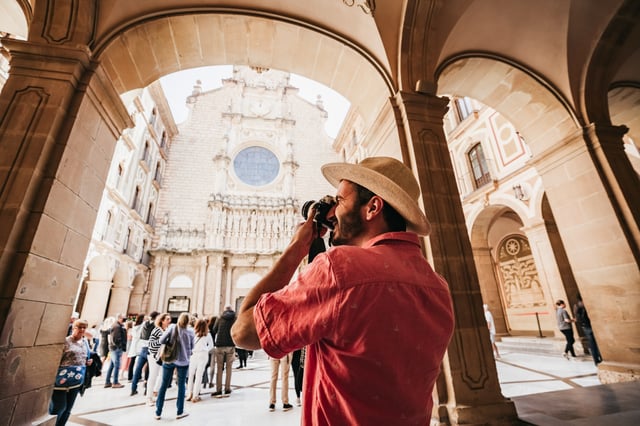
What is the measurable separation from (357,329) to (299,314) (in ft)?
0.50

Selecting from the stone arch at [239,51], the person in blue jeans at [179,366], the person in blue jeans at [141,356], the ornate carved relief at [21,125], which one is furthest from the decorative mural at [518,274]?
the ornate carved relief at [21,125]

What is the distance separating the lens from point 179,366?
4066mm

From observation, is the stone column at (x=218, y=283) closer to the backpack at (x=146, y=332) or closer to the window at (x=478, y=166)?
the backpack at (x=146, y=332)

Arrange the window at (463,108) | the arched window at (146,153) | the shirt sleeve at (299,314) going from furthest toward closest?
the arched window at (146,153), the window at (463,108), the shirt sleeve at (299,314)

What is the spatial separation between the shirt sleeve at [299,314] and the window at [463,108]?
12.7 metres

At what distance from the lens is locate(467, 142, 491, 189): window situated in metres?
10.5

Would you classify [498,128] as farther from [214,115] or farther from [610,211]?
[214,115]

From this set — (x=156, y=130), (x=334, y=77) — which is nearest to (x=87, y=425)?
(x=334, y=77)

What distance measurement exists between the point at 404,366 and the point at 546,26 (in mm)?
5733

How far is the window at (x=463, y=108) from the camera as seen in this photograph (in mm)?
11422

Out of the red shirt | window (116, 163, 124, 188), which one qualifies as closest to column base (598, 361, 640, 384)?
the red shirt

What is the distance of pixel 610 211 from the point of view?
3.88m

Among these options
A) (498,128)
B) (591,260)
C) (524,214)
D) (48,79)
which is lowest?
(591,260)

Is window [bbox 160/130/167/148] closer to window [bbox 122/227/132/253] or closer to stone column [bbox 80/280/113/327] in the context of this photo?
window [bbox 122/227/132/253]
